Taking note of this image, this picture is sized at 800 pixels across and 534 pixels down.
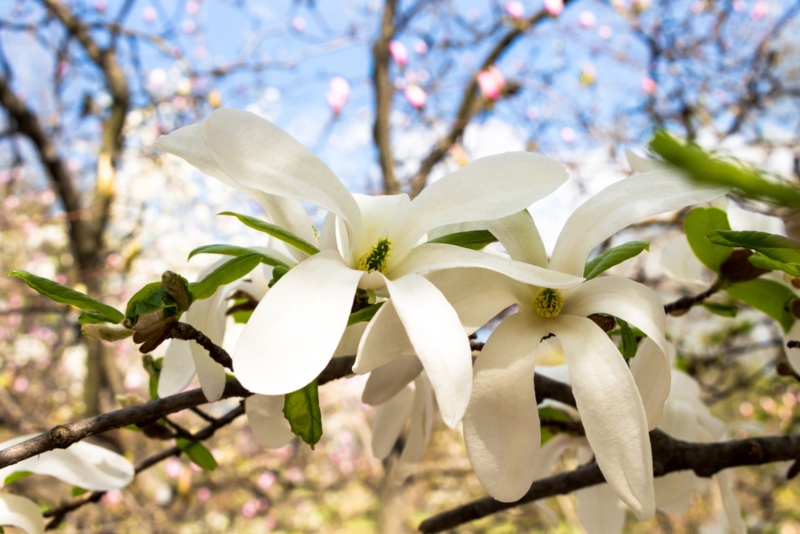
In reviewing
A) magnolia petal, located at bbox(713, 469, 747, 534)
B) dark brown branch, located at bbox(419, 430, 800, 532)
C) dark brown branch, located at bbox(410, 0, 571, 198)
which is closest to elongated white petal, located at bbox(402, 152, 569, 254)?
dark brown branch, located at bbox(419, 430, 800, 532)

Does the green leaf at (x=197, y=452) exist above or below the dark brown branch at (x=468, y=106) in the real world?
above

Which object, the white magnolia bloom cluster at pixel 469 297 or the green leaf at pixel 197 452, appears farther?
the green leaf at pixel 197 452

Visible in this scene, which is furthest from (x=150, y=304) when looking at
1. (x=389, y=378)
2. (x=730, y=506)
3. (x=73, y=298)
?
(x=730, y=506)

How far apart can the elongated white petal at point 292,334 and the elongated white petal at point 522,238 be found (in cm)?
10

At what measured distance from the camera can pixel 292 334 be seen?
0.23 meters

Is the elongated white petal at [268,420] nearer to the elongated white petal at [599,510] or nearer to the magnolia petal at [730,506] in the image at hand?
the elongated white petal at [599,510]

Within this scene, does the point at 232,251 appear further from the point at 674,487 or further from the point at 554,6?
the point at 554,6

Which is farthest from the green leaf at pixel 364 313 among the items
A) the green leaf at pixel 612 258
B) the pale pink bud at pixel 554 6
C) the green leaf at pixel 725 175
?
the pale pink bud at pixel 554 6

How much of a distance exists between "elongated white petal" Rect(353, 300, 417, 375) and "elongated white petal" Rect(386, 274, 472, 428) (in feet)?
0.04

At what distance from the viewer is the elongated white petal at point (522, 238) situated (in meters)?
0.32

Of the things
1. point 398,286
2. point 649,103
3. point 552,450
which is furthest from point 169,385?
point 649,103

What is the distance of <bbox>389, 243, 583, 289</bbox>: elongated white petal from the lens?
26 centimetres

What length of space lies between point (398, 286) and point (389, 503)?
6.95ft

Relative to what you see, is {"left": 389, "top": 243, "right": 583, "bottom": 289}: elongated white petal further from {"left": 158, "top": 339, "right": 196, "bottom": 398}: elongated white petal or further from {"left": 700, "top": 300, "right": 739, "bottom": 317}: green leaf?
{"left": 700, "top": 300, "right": 739, "bottom": 317}: green leaf
